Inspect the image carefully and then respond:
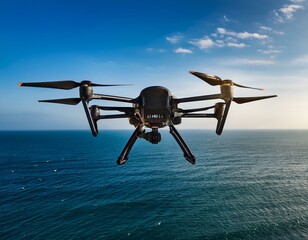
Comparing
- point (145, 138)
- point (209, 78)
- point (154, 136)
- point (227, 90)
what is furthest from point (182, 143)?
point (209, 78)

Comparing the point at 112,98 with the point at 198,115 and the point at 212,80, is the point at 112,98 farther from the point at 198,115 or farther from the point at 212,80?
the point at 198,115

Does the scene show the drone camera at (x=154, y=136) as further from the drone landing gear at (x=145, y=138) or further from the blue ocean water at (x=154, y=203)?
the blue ocean water at (x=154, y=203)

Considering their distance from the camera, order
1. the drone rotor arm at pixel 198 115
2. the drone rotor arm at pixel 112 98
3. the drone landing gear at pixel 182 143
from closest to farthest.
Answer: the drone rotor arm at pixel 112 98 → the drone rotor arm at pixel 198 115 → the drone landing gear at pixel 182 143

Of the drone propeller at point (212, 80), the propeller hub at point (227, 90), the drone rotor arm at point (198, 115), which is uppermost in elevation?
the drone propeller at point (212, 80)

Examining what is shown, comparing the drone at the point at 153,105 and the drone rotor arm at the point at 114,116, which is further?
the drone rotor arm at the point at 114,116

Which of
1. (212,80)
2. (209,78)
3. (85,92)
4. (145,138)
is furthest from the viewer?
(145,138)

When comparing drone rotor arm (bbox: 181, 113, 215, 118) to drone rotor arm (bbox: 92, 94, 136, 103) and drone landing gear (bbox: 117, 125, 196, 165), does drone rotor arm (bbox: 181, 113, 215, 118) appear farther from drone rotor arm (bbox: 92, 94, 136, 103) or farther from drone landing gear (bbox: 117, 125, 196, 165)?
drone rotor arm (bbox: 92, 94, 136, 103)

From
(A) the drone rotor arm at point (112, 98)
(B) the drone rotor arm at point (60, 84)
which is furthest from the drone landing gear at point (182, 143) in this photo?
(B) the drone rotor arm at point (60, 84)

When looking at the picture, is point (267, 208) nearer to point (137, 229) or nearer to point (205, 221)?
point (205, 221)

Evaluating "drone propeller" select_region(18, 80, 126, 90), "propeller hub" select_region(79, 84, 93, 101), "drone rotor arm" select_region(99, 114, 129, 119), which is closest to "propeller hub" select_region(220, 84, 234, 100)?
"drone propeller" select_region(18, 80, 126, 90)

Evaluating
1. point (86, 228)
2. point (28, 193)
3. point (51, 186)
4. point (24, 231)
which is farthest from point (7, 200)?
point (86, 228)

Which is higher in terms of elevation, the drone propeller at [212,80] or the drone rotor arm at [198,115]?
the drone propeller at [212,80]
